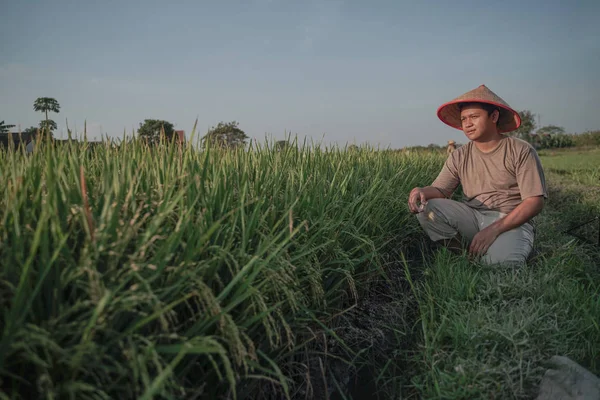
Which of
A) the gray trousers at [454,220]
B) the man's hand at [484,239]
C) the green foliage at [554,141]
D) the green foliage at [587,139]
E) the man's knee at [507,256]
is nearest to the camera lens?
the man's knee at [507,256]

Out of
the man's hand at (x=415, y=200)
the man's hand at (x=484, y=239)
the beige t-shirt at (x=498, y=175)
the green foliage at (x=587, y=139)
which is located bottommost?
the man's hand at (x=484, y=239)

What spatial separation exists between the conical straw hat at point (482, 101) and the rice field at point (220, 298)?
0.85 m

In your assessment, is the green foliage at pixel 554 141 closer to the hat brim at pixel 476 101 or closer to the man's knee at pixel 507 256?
the hat brim at pixel 476 101

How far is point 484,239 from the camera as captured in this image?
2900 mm

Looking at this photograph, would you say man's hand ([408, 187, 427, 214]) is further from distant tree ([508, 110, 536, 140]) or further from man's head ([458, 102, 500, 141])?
distant tree ([508, 110, 536, 140])

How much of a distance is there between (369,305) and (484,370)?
3.01 feet

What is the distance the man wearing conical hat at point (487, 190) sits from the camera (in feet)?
9.27

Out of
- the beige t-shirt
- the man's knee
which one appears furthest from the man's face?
the man's knee

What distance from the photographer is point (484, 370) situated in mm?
1556

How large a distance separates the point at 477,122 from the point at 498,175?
42 centimetres

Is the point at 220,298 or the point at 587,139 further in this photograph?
the point at 587,139

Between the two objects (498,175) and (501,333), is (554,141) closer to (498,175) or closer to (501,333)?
(498,175)

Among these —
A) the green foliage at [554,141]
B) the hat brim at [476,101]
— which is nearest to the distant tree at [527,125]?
the green foliage at [554,141]

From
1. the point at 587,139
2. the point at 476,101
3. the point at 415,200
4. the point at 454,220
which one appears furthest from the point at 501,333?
the point at 587,139
